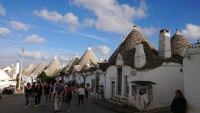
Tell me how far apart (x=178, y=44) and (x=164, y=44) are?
3797 millimetres

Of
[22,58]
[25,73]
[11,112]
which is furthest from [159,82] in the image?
[25,73]

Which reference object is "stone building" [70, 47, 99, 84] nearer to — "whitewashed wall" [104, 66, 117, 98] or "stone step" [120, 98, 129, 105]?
"whitewashed wall" [104, 66, 117, 98]

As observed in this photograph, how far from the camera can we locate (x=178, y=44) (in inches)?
678

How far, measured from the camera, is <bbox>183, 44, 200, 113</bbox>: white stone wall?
7.94m

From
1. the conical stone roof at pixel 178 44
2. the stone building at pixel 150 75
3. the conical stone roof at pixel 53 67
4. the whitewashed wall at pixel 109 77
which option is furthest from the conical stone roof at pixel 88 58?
the conical stone roof at pixel 178 44

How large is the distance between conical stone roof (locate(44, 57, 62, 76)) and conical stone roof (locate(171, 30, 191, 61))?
27996mm

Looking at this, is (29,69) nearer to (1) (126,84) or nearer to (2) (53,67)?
(2) (53,67)

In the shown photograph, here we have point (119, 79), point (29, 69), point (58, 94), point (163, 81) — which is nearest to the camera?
point (58, 94)

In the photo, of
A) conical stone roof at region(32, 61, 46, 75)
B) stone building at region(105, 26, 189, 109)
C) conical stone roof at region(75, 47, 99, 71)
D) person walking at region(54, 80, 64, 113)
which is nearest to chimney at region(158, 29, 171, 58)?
stone building at region(105, 26, 189, 109)

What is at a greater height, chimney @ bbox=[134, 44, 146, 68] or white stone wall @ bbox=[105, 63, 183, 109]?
chimney @ bbox=[134, 44, 146, 68]

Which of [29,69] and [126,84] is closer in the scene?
[126,84]

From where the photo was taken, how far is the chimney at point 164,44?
46.3 ft

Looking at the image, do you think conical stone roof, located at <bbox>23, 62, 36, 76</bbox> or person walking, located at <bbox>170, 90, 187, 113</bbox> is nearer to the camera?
person walking, located at <bbox>170, 90, 187, 113</bbox>

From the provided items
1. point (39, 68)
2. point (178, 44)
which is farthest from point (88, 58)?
point (39, 68)
